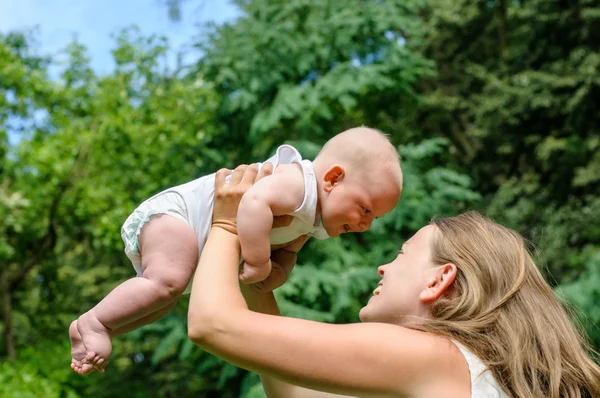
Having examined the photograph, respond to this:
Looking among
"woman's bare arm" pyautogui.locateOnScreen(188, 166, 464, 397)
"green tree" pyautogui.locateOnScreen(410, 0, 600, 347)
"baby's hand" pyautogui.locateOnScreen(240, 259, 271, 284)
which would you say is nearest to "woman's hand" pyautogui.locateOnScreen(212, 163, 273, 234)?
"baby's hand" pyautogui.locateOnScreen(240, 259, 271, 284)

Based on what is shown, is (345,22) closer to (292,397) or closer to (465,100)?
(465,100)

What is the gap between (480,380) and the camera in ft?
5.56

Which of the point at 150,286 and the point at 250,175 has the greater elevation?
the point at 250,175

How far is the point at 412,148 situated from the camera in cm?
955

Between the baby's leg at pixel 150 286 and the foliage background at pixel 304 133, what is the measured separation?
6.44 meters

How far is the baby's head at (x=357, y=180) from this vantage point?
6.49 ft

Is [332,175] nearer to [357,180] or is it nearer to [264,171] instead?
[357,180]

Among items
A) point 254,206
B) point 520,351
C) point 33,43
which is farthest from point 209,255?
point 33,43

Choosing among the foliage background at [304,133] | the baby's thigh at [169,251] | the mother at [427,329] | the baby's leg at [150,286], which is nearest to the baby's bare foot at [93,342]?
the baby's leg at [150,286]

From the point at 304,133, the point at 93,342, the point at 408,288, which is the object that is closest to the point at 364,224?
the point at 408,288

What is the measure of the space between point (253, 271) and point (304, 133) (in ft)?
24.6

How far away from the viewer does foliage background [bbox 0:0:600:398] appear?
370 inches

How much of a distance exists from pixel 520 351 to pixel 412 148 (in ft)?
26.0

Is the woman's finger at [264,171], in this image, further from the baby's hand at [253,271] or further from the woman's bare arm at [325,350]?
the woman's bare arm at [325,350]
